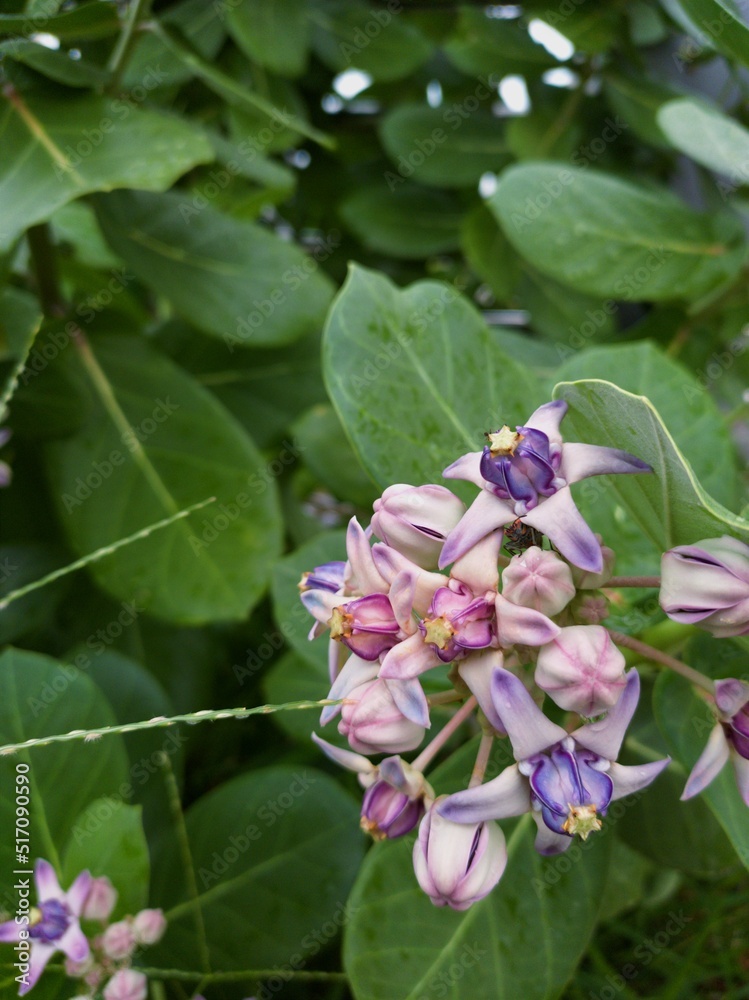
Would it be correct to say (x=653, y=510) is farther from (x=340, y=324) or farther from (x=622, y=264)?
(x=622, y=264)

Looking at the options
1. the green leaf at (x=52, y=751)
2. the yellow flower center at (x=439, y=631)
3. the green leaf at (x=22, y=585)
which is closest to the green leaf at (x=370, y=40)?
the green leaf at (x=22, y=585)

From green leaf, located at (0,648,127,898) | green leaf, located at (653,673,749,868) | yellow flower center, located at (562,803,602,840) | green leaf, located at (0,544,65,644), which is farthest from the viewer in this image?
green leaf, located at (0,544,65,644)

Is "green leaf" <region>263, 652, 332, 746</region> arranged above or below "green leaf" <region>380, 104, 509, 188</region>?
below

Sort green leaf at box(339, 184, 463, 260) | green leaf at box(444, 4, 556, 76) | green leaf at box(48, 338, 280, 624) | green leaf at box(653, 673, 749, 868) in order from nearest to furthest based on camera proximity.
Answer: green leaf at box(653, 673, 749, 868), green leaf at box(48, 338, 280, 624), green leaf at box(444, 4, 556, 76), green leaf at box(339, 184, 463, 260)

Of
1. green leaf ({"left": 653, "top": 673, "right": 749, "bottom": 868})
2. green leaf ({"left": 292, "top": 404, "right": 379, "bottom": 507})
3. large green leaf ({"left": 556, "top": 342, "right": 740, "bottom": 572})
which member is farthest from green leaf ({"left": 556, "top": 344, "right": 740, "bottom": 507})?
green leaf ({"left": 292, "top": 404, "right": 379, "bottom": 507})

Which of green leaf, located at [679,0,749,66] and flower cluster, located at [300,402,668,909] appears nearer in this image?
flower cluster, located at [300,402,668,909]

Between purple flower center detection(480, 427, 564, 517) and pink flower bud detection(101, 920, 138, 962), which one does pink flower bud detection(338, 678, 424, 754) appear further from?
pink flower bud detection(101, 920, 138, 962)
